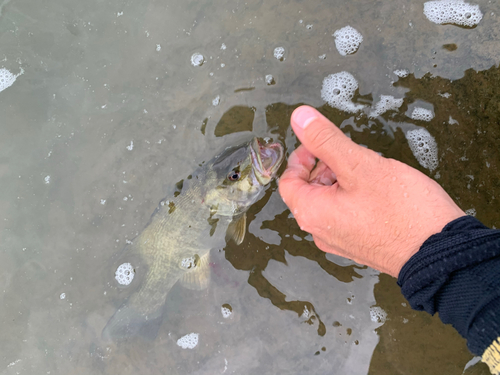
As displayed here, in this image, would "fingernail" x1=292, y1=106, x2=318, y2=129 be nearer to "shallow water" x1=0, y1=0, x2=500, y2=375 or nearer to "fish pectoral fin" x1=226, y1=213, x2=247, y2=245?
"shallow water" x1=0, y1=0, x2=500, y2=375

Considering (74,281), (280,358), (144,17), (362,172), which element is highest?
(144,17)

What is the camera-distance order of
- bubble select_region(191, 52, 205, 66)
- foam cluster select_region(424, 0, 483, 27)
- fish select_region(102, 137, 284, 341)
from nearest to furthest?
1. foam cluster select_region(424, 0, 483, 27)
2. fish select_region(102, 137, 284, 341)
3. bubble select_region(191, 52, 205, 66)

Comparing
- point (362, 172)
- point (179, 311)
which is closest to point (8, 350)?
point (179, 311)

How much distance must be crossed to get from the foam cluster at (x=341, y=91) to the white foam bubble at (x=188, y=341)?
9.69ft

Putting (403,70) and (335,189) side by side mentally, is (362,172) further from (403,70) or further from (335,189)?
(403,70)

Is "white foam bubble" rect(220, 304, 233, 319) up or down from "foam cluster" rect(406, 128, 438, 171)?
down

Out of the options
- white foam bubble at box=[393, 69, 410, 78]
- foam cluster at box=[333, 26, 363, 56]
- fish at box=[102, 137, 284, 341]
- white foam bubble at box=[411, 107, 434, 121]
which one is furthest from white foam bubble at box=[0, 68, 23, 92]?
white foam bubble at box=[411, 107, 434, 121]

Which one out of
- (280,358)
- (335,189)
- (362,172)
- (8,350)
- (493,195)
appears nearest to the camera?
(362,172)

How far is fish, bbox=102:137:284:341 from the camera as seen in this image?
3.10 m

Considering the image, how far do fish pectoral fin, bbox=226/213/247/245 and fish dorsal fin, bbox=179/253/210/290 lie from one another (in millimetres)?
400

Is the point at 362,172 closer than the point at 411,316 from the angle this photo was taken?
Yes

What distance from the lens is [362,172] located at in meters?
2.21

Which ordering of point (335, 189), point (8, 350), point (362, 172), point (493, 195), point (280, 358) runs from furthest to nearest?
point (8, 350)
point (280, 358)
point (493, 195)
point (335, 189)
point (362, 172)

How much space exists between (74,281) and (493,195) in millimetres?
4579
